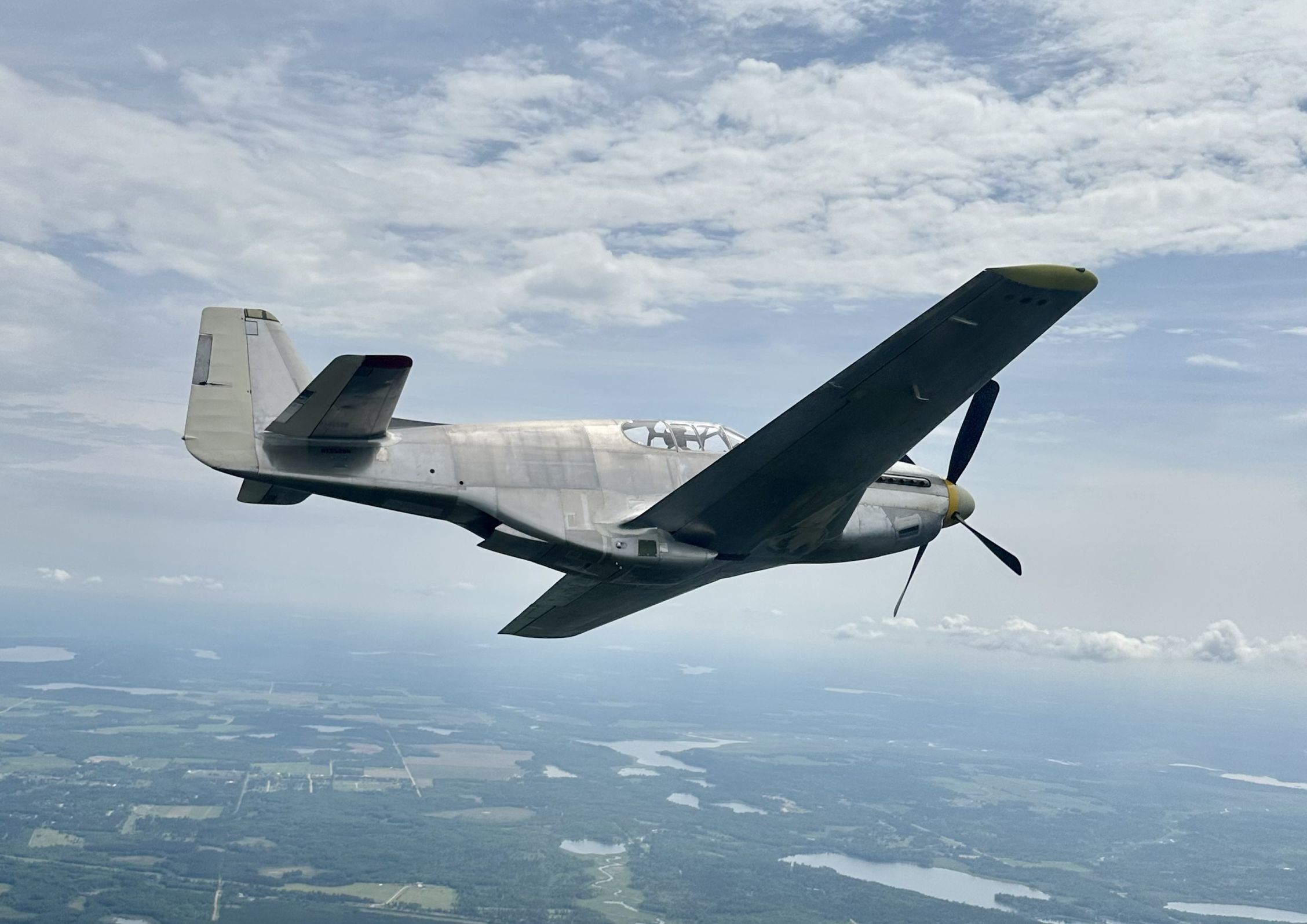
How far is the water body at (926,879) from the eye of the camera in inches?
5369

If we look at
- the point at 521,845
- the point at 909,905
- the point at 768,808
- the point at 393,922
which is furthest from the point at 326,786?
the point at 909,905

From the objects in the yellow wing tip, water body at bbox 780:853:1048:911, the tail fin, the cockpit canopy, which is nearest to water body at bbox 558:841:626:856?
water body at bbox 780:853:1048:911

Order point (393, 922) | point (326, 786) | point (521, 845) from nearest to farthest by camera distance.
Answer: point (393, 922) < point (521, 845) < point (326, 786)

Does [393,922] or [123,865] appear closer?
[393,922]

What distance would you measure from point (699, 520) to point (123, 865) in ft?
439

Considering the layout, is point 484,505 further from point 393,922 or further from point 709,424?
point 393,922

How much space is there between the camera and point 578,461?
1588 cm

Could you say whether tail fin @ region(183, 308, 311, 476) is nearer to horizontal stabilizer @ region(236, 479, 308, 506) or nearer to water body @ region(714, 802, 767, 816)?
horizontal stabilizer @ region(236, 479, 308, 506)

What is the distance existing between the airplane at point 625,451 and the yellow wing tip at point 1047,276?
0.02 m

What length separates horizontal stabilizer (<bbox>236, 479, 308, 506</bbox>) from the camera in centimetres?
1478

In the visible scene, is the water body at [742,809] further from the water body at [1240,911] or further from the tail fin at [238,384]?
the tail fin at [238,384]

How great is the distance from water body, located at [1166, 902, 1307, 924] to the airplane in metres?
156

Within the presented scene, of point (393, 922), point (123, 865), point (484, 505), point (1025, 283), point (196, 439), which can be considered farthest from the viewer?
point (123, 865)

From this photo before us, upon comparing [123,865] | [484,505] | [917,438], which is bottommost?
[123,865]
